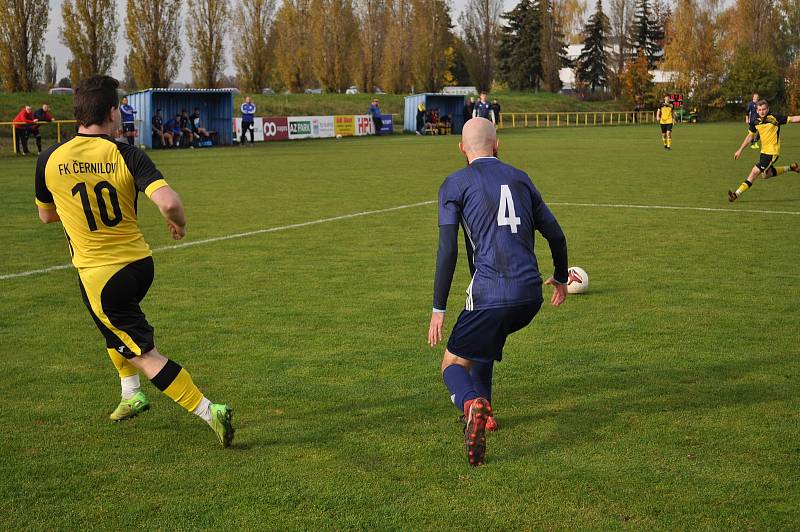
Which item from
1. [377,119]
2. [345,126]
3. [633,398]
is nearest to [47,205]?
[633,398]

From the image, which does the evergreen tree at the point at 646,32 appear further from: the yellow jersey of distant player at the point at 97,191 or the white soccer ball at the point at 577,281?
the yellow jersey of distant player at the point at 97,191

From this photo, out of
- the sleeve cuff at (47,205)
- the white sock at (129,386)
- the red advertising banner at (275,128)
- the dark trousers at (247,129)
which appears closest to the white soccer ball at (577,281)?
the white sock at (129,386)

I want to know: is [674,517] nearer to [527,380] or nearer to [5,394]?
[527,380]

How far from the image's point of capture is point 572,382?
634 centimetres

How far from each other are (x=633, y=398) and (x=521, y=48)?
9694cm

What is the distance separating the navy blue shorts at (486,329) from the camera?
4.85 metres

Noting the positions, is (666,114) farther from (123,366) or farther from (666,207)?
(123,366)

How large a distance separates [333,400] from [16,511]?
219cm

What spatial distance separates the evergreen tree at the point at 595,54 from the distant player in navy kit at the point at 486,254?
10204cm

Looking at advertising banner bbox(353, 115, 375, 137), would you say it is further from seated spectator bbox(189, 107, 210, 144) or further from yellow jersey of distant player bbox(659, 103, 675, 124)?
yellow jersey of distant player bbox(659, 103, 675, 124)

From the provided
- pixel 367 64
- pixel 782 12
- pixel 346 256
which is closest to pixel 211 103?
pixel 346 256

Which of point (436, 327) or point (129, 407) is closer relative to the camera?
point (436, 327)

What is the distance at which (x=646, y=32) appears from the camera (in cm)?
10588

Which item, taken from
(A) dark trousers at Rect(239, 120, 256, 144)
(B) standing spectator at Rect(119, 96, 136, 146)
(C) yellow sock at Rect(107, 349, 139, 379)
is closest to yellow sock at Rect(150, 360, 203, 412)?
(C) yellow sock at Rect(107, 349, 139, 379)
